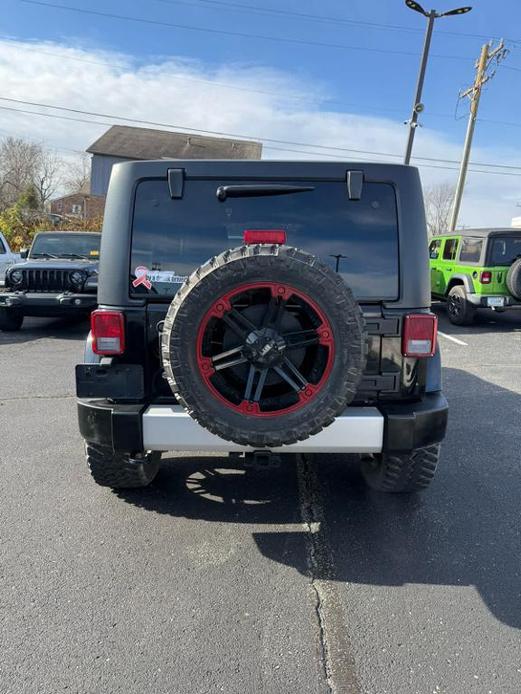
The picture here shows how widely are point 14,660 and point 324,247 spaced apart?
235 centimetres

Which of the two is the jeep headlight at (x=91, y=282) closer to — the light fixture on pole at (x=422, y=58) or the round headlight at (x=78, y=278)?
the round headlight at (x=78, y=278)

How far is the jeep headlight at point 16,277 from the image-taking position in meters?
8.64

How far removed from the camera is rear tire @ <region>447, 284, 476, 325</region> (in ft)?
33.9

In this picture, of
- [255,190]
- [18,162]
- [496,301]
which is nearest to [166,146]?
[18,162]

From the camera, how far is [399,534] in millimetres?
2840

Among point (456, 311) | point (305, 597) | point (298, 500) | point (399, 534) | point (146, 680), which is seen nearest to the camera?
point (146, 680)

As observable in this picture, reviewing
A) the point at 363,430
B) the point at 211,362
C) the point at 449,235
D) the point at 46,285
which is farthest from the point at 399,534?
the point at 449,235

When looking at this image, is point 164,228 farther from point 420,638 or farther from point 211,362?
point 420,638

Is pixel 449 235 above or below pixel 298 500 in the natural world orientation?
above

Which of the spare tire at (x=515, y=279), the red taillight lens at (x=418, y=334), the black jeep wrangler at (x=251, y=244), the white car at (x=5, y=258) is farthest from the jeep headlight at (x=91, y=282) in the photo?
the spare tire at (x=515, y=279)

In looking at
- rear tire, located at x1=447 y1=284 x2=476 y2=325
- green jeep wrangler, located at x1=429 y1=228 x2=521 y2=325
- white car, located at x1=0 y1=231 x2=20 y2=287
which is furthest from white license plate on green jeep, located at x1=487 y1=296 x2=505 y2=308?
white car, located at x1=0 y1=231 x2=20 y2=287

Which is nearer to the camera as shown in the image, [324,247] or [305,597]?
[305,597]

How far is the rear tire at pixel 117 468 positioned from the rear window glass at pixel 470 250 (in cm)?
917

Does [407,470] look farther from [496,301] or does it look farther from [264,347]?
[496,301]
